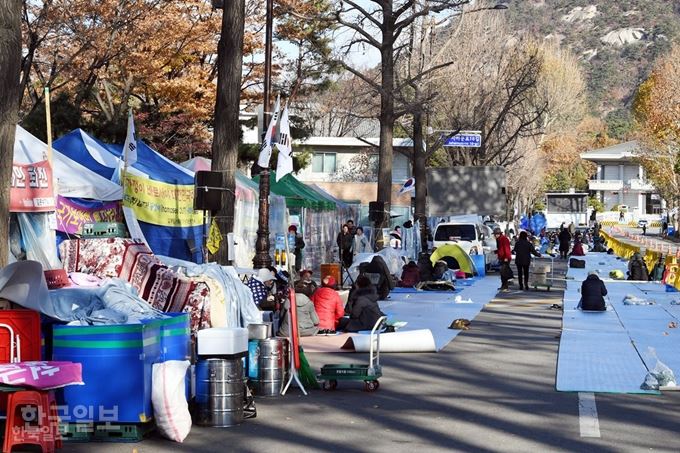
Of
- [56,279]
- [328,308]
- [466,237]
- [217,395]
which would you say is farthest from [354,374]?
[466,237]

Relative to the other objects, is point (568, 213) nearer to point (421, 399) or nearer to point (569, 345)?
point (569, 345)

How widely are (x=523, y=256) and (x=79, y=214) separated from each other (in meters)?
13.7

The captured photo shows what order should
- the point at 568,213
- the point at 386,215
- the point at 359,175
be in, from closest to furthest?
the point at 386,215 < the point at 359,175 < the point at 568,213

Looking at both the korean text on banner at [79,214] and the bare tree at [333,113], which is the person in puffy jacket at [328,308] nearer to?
the korean text on banner at [79,214]

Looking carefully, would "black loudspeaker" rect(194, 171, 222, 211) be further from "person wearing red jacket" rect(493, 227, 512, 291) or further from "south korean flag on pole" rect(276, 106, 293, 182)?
"person wearing red jacket" rect(493, 227, 512, 291)

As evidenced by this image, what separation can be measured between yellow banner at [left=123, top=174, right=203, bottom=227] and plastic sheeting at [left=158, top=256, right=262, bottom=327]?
9300 millimetres

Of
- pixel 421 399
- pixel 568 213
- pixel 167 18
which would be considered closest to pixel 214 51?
pixel 167 18

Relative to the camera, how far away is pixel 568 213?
306ft

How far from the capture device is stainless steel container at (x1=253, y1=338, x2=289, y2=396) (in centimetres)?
1259

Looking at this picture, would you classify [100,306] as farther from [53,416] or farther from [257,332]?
[257,332]

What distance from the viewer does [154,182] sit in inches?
999

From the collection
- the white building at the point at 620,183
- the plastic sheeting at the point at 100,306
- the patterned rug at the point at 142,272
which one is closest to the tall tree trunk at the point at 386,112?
the patterned rug at the point at 142,272

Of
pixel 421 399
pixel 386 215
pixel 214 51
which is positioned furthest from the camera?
pixel 214 51

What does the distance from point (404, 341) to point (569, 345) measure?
2.72 meters
